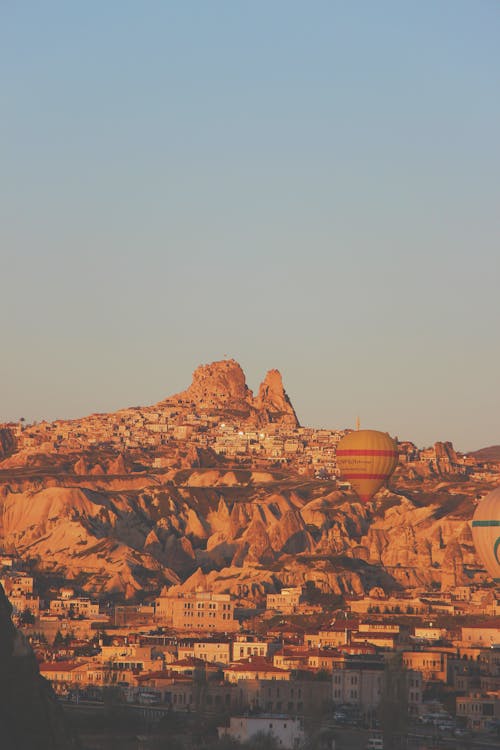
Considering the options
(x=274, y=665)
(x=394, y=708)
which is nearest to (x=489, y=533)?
(x=274, y=665)

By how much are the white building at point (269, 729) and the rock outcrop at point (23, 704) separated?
89.6 feet

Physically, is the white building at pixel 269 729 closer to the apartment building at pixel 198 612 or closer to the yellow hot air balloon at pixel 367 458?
the apartment building at pixel 198 612

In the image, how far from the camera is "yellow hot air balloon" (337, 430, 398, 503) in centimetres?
15538

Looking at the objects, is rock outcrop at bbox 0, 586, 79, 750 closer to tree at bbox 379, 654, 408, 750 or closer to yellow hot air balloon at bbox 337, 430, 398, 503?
tree at bbox 379, 654, 408, 750

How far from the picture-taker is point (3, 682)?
56.5 metres

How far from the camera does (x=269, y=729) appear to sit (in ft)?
281

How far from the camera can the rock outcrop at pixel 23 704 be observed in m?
56.0

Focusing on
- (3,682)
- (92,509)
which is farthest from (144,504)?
(3,682)

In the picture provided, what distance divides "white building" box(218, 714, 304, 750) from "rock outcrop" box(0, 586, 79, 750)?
27.3m

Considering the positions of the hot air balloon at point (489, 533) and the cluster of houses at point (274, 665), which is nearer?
the cluster of houses at point (274, 665)

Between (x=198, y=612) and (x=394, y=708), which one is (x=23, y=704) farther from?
(x=198, y=612)

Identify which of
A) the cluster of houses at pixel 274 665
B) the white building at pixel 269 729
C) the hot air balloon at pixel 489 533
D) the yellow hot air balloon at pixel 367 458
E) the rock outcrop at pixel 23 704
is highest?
the yellow hot air balloon at pixel 367 458

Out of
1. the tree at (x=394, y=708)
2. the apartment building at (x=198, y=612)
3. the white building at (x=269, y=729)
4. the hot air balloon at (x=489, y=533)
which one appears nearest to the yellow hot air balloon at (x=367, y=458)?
the apartment building at (x=198, y=612)

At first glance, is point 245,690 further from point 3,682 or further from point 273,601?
point 273,601
